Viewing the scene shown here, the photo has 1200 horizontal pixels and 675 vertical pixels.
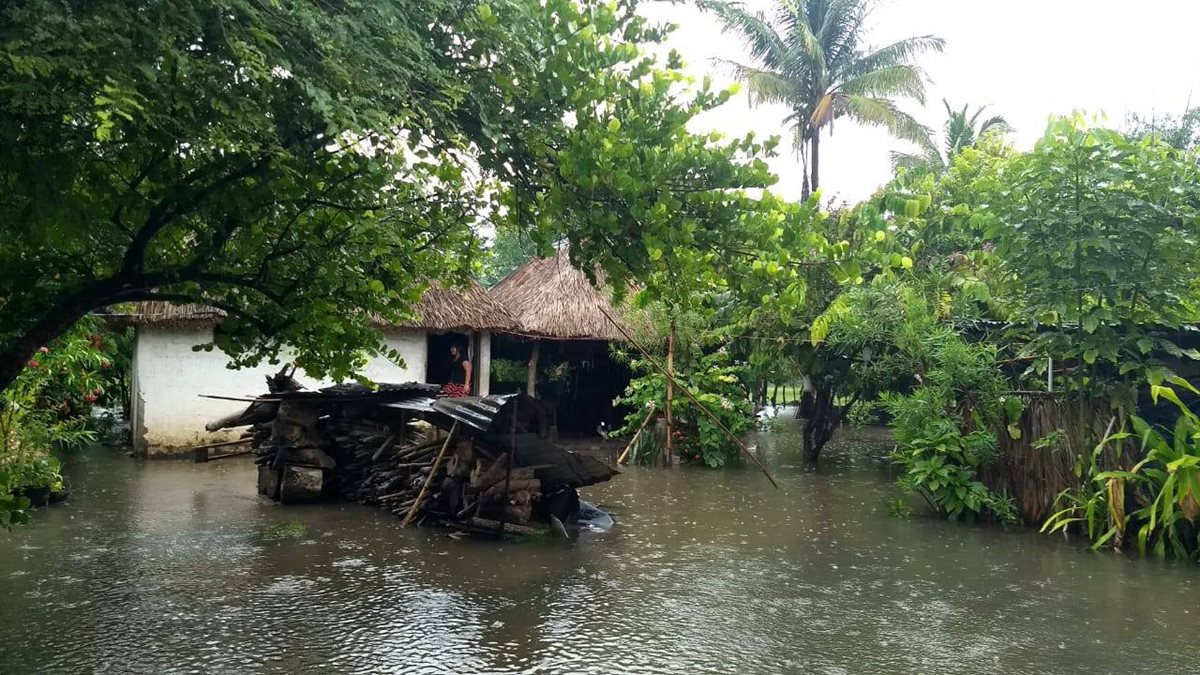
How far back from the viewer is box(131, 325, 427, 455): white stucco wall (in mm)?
13500

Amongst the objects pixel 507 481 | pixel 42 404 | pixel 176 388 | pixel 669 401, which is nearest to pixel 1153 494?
pixel 507 481

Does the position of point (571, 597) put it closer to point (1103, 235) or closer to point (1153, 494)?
point (1153, 494)

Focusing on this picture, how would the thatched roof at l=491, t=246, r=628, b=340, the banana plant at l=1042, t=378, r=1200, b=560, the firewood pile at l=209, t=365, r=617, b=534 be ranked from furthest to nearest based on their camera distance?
the thatched roof at l=491, t=246, r=628, b=340 < the firewood pile at l=209, t=365, r=617, b=534 < the banana plant at l=1042, t=378, r=1200, b=560

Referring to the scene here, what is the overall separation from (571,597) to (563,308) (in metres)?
10.6

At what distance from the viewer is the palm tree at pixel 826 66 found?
2161 cm

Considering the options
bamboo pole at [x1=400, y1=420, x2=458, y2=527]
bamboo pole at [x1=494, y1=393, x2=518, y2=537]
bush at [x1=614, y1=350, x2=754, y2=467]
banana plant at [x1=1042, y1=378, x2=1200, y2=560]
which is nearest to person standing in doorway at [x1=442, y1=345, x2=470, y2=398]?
bush at [x1=614, y1=350, x2=754, y2=467]

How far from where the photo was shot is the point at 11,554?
728cm

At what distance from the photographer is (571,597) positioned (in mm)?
6613

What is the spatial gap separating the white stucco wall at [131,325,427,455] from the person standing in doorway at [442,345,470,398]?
11.9 ft

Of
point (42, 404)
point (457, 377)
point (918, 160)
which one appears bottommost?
point (42, 404)

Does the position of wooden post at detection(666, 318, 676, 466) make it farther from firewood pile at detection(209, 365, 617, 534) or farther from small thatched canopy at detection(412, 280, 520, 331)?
firewood pile at detection(209, 365, 617, 534)

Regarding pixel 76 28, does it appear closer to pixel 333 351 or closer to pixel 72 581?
pixel 333 351

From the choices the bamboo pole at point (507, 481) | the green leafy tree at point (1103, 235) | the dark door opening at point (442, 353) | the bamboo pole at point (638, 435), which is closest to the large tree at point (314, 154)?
the bamboo pole at point (507, 481)

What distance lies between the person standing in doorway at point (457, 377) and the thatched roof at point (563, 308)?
1388 mm
